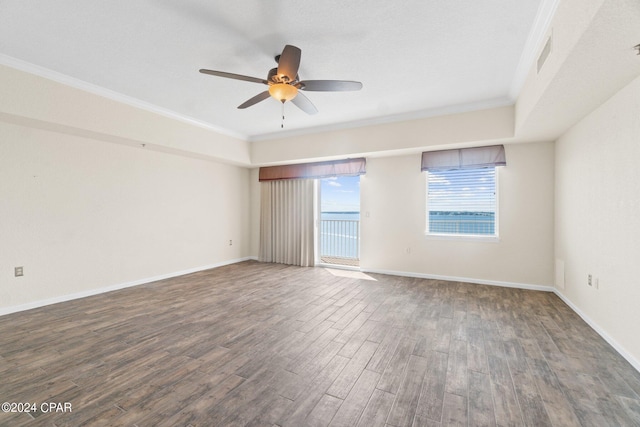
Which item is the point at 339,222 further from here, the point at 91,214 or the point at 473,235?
the point at 91,214

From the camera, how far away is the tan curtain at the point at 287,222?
5613 mm

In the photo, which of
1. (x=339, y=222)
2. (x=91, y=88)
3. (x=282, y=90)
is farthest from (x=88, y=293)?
(x=339, y=222)

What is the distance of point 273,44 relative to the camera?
95.0 inches

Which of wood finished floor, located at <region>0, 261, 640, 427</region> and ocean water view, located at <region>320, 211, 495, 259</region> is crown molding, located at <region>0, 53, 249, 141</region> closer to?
wood finished floor, located at <region>0, 261, 640, 427</region>

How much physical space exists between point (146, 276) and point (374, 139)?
4343 mm

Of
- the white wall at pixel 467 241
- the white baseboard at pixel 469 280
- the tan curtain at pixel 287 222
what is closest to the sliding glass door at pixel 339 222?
the tan curtain at pixel 287 222

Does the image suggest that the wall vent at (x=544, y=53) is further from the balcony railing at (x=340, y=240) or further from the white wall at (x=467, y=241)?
the balcony railing at (x=340, y=240)

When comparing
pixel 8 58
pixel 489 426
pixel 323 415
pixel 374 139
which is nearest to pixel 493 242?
pixel 374 139

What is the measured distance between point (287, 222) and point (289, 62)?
3951 millimetres

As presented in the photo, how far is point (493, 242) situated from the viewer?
163 inches

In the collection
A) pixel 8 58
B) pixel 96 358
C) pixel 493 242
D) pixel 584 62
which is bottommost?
pixel 96 358

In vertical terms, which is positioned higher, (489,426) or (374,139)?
(374,139)

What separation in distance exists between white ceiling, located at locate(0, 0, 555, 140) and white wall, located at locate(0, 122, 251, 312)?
944 millimetres

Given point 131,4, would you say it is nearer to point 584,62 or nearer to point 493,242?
point 584,62
